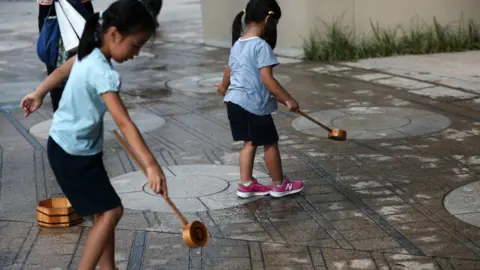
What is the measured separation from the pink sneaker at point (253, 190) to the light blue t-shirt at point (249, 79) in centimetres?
51

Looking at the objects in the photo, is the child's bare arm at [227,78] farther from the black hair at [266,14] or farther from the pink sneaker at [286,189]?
the pink sneaker at [286,189]

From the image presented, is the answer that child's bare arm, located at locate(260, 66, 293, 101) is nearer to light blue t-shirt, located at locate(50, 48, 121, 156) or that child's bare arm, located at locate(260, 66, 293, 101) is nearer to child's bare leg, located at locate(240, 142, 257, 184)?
child's bare leg, located at locate(240, 142, 257, 184)

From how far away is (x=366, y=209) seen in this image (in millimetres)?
5414

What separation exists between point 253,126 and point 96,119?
6.14 ft

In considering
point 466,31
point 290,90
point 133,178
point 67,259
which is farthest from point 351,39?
point 67,259

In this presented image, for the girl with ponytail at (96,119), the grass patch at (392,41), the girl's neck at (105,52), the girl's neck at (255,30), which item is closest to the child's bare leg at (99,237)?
the girl with ponytail at (96,119)

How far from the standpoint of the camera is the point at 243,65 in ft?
18.5

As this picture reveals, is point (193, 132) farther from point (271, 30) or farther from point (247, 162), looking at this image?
point (271, 30)

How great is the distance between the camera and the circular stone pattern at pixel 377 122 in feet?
24.3

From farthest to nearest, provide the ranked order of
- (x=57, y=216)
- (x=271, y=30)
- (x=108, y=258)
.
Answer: (x=271, y=30) → (x=57, y=216) → (x=108, y=258)

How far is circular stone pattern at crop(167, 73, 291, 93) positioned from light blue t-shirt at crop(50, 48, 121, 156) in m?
5.91

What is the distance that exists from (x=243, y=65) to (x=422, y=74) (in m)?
5.09

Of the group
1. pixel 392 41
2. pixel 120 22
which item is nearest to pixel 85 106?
pixel 120 22

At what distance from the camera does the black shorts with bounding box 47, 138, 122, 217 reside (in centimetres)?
401
